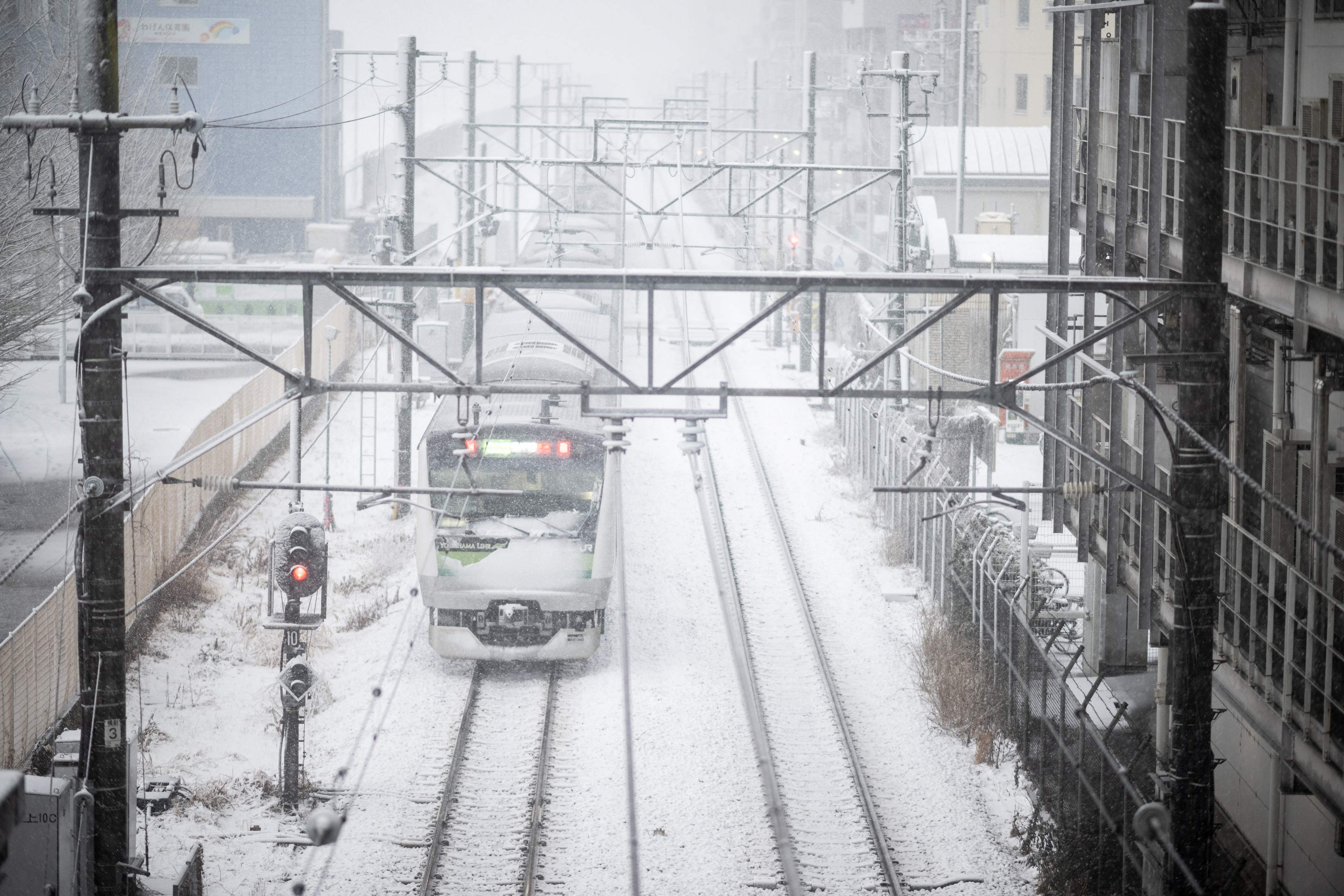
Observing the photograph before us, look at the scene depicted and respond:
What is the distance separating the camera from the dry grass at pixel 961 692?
1299cm

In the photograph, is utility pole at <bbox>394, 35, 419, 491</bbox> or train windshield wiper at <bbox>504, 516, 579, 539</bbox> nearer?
train windshield wiper at <bbox>504, 516, 579, 539</bbox>

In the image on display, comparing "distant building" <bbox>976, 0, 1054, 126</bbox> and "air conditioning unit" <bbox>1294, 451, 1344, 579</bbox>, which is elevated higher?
"distant building" <bbox>976, 0, 1054, 126</bbox>

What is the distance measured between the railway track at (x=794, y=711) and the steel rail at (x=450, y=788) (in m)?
2.58

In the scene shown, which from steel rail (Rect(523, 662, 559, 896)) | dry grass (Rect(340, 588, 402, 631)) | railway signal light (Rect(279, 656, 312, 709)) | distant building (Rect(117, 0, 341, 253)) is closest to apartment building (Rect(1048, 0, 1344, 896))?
steel rail (Rect(523, 662, 559, 896))

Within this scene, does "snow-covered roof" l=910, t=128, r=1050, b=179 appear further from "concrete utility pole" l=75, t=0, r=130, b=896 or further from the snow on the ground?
"concrete utility pole" l=75, t=0, r=130, b=896

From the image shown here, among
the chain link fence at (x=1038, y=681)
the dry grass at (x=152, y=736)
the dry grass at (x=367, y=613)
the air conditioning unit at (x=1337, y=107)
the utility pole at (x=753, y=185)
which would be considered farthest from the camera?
the utility pole at (x=753, y=185)

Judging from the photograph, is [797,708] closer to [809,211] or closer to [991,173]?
[809,211]

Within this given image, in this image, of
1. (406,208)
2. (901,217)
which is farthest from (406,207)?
(901,217)

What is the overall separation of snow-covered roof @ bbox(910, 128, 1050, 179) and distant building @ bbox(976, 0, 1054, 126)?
9984 mm

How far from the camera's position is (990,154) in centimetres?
3591

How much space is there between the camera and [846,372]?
81.7 feet

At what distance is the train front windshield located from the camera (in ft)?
46.5

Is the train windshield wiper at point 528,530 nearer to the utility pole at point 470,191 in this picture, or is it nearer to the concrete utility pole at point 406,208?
the concrete utility pole at point 406,208

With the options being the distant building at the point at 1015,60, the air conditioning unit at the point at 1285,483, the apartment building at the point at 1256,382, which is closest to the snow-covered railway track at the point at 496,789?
the apartment building at the point at 1256,382
